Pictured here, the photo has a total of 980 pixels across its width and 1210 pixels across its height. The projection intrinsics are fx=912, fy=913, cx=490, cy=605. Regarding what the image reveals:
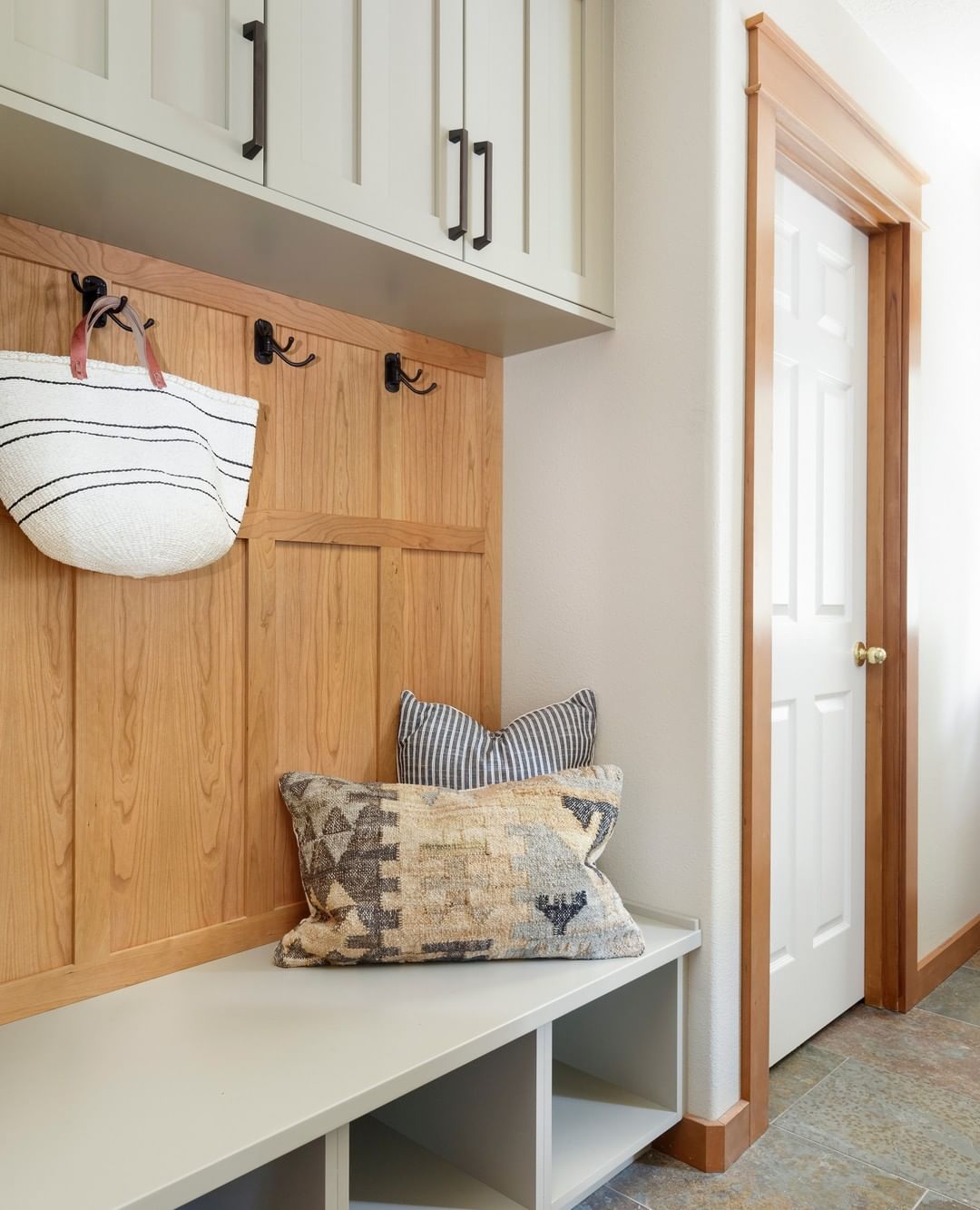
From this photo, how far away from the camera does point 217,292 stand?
5.02ft

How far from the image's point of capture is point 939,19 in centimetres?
209

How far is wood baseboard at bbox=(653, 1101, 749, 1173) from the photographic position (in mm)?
1651

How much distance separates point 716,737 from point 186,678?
941 mm

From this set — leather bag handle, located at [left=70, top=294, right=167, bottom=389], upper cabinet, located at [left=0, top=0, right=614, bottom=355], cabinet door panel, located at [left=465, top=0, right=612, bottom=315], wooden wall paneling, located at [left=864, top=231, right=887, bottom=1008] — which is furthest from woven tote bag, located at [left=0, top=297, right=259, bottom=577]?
wooden wall paneling, located at [left=864, top=231, right=887, bottom=1008]

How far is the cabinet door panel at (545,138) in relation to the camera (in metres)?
1.54

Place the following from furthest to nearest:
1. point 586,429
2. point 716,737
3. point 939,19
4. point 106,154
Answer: point 939,19 < point 586,429 < point 716,737 < point 106,154

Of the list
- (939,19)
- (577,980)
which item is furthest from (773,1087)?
(939,19)

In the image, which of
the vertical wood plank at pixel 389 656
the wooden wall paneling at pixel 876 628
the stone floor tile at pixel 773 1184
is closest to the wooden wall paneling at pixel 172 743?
the vertical wood plank at pixel 389 656

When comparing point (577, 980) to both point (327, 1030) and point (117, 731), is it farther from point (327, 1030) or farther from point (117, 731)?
point (117, 731)

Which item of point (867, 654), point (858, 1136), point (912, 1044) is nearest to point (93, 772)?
point (858, 1136)

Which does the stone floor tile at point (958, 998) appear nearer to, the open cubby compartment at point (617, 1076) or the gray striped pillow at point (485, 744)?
the open cubby compartment at point (617, 1076)

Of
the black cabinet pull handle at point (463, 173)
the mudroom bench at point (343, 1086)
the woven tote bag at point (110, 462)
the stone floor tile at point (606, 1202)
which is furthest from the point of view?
the stone floor tile at point (606, 1202)

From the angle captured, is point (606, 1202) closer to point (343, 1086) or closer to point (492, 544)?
point (343, 1086)

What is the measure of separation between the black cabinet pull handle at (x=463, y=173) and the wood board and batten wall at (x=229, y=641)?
0.35 meters
